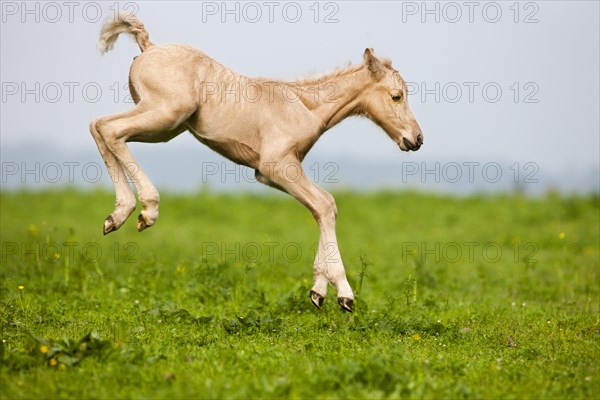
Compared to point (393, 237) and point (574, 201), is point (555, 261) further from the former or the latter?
point (574, 201)

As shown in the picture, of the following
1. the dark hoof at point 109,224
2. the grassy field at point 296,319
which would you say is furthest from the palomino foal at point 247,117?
the grassy field at point 296,319

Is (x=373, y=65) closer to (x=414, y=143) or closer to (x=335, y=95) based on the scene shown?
(x=335, y=95)

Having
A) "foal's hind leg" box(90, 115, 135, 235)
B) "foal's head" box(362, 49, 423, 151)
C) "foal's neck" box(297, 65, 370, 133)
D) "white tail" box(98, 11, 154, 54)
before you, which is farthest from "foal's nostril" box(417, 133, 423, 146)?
"foal's hind leg" box(90, 115, 135, 235)

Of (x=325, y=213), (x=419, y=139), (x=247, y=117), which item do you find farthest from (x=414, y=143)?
(x=247, y=117)

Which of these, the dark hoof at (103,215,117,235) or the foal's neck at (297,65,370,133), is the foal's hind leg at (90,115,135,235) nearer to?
the dark hoof at (103,215,117,235)

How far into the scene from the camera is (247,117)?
8133 millimetres

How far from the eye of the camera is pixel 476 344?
25.6ft

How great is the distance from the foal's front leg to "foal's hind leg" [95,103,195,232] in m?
1.03

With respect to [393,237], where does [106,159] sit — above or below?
above

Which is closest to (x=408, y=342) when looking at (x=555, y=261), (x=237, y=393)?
(x=237, y=393)

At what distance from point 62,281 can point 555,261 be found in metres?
8.16

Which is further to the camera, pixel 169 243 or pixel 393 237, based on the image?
pixel 393 237

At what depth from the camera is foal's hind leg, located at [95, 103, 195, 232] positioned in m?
7.73

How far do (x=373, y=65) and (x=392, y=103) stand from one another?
431 mm
